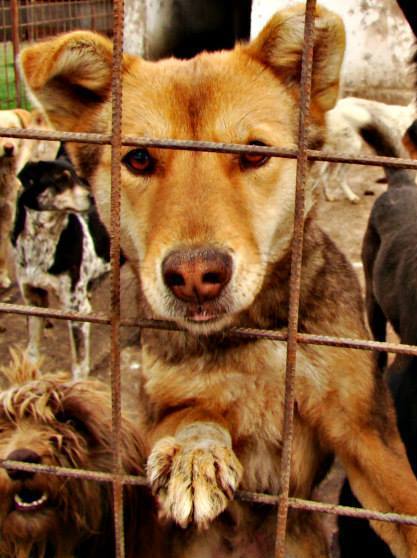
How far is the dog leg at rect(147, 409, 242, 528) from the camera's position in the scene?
2061 mm

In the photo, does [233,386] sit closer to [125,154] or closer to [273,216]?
[273,216]

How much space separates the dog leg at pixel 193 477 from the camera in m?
2.06

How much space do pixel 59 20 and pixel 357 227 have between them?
23.6 feet

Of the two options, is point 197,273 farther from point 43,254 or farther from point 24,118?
point 24,118

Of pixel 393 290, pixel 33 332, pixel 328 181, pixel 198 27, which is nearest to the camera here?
pixel 393 290

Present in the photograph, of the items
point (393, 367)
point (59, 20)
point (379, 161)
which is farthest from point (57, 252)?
point (59, 20)

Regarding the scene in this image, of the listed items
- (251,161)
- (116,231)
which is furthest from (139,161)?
(116,231)

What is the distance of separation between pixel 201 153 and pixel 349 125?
123 inches

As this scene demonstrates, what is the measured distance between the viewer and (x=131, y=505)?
8.63 feet

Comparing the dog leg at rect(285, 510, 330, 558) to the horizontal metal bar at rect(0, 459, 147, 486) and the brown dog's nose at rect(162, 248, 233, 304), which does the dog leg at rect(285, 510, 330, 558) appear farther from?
the brown dog's nose at rect(162, 248, 233, 304)

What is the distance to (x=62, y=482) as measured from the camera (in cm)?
246

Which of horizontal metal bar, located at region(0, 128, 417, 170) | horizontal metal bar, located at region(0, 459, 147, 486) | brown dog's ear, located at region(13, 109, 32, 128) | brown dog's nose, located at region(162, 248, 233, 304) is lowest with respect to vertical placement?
horizontal metal bar, located at region(0, 459, 147, 486)

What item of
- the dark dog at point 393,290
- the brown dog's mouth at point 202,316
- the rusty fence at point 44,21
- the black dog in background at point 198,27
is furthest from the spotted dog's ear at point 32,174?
the black dog in background at point 198,27

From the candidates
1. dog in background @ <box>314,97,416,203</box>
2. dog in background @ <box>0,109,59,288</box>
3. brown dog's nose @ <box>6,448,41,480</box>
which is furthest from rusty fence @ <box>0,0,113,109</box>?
brown dog's nose @ <box>6,448,41,480</box>
